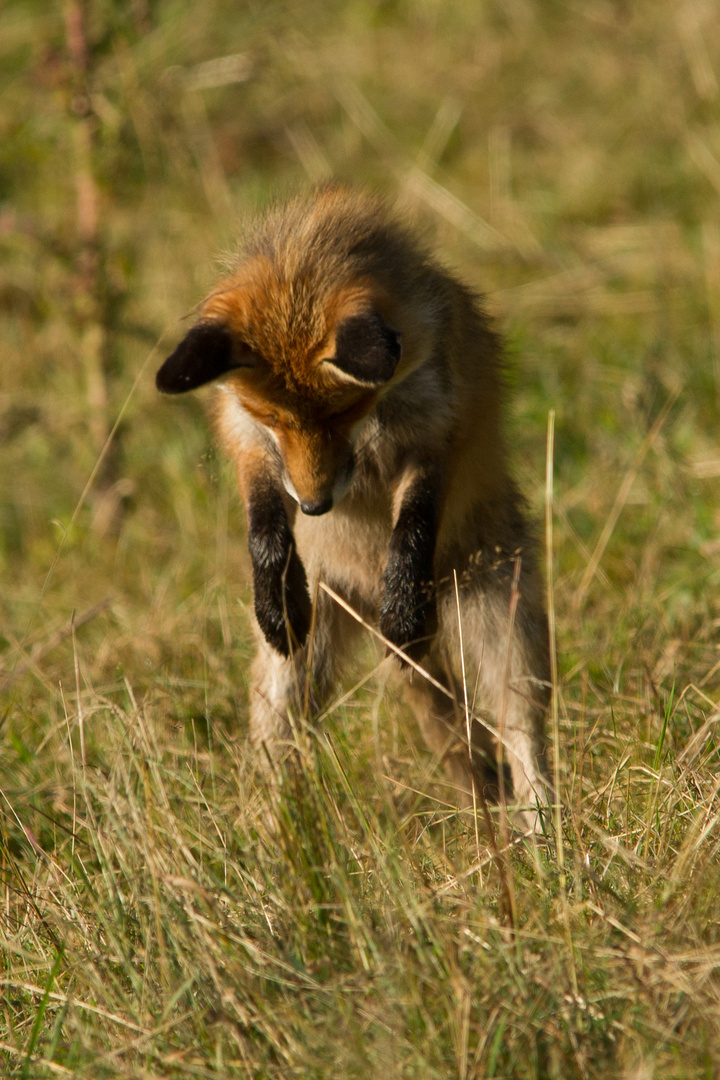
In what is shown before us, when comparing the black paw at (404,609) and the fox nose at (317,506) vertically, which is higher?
the fox nose at (317,506)

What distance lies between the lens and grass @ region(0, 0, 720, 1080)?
316 centimetres

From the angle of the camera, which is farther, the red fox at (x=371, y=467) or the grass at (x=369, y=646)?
the red fox at (x=371, y=467)

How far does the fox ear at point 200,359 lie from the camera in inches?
152

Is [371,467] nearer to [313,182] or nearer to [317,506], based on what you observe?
[317,506]

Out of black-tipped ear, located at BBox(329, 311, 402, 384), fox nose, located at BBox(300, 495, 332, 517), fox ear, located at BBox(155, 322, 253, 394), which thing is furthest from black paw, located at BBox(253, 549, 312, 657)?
black-tipped ear, located at BBox(329, 311, 402, 384)

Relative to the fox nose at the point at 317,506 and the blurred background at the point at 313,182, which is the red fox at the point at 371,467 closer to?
the fox nose at the point at 317,506

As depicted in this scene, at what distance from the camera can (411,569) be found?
480cm

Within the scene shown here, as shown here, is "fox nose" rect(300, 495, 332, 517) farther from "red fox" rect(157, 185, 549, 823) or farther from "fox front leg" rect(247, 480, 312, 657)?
"fox front leg" rect(247, 480, 312, 657)

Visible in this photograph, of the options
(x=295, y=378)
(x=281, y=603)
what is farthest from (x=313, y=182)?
(x=281, y=603)

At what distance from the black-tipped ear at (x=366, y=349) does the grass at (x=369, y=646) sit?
3.40ft

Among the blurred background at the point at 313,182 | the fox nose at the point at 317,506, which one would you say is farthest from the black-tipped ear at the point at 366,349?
the blurred background at the point at 313,182

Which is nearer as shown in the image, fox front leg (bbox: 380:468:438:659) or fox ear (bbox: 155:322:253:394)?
fox ear (bbox: 155:322:253:394)

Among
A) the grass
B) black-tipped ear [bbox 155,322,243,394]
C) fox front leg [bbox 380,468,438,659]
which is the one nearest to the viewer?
the grass

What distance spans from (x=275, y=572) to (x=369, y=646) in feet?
2.97
